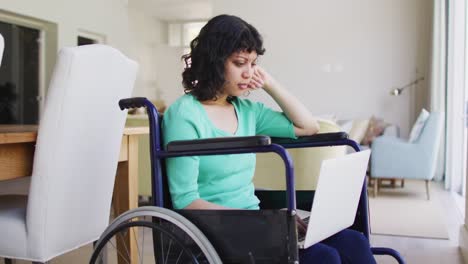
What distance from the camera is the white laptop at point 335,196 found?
0.98 m

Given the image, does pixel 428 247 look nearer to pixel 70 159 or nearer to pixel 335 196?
pixel 335 196

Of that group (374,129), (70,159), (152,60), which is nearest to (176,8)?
(152,60)

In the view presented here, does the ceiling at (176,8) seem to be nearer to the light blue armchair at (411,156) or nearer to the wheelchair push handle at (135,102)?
the light blue armchair at (411,156)

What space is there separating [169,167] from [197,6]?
701 centimetres

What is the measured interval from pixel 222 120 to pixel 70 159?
429 millimetres

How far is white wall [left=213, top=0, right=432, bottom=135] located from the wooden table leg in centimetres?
475

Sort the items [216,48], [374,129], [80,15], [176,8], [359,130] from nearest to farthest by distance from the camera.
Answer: [216,48], [359,130], [374,129], [80,15], [176,8]

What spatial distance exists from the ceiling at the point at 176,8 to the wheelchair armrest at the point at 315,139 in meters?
6.48

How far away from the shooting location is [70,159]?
4.32 feet

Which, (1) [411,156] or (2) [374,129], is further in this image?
(2) [374,129]

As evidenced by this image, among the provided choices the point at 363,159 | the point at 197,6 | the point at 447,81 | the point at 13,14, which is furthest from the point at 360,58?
the point at 363,159

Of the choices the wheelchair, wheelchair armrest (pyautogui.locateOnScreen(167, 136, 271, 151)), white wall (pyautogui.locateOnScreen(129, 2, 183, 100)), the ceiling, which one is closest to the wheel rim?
the wheelchair

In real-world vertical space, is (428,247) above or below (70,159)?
below

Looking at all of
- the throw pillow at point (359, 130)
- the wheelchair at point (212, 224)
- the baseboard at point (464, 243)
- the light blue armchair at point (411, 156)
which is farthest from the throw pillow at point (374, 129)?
the wheelchair at point (212, 224)
